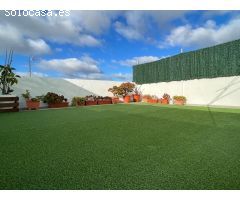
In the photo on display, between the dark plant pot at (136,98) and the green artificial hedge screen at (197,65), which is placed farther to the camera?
→ the dark plant pot at (136,98)

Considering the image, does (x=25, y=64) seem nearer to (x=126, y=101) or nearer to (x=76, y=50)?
(x=76, y=50)

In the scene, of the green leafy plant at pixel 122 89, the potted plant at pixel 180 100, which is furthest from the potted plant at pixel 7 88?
the potted plant at pixel 180 100

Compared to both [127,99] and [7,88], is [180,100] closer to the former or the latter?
[127,99]

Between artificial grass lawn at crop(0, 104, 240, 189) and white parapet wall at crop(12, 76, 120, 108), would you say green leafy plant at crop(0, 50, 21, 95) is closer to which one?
white parapet wall at crop(12, 76, 120, 108)

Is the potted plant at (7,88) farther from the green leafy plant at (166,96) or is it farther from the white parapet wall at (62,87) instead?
the green leafy plant at (166,96)

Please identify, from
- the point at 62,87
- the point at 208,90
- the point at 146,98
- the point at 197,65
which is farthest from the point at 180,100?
the point at 62,87

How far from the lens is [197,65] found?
41.7 ft

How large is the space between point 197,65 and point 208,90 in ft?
5.66

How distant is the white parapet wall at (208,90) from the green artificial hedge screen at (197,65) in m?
0.30

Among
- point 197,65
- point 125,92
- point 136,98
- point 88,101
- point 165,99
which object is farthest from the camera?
point 136,98

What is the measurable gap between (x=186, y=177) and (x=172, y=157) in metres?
0.64

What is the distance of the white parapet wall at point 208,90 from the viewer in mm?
10844

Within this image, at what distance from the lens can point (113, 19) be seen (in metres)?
10.7
